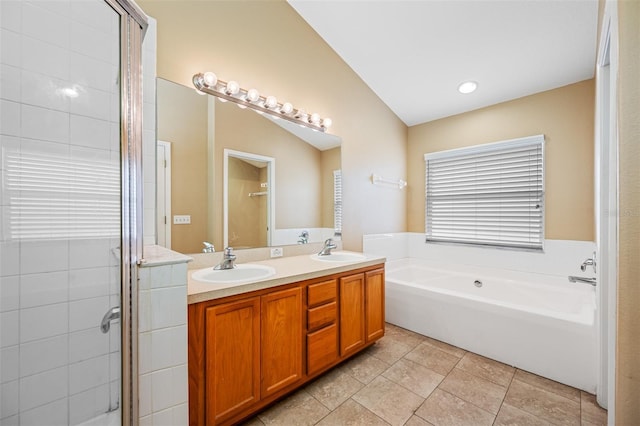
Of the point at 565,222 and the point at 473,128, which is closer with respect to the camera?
the point at 565,222

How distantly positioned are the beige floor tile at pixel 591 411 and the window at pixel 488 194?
4.74 feet

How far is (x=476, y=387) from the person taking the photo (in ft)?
5.97

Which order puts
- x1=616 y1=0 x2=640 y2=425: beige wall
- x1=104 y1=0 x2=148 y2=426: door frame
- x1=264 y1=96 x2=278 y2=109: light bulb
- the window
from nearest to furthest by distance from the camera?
1. x1=616 y1=0 x2=640 y2=425: beige wall
2. x1=104 y1=0 x2=148 y2=426: door frame
3. x1=264 y1=96 x2=278 y2=109: light bulb
4. the window

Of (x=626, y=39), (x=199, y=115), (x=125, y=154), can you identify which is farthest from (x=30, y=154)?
(x=626, y=39)

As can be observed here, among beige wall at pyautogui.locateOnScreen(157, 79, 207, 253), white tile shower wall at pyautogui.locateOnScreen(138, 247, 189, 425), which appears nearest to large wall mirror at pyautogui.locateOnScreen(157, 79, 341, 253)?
beige wall at pyautogui.locateOnScreen(157, 79, 207, 253)

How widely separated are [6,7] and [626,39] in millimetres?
2113

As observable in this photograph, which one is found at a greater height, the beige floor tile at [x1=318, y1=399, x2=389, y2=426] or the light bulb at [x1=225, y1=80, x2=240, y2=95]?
the light bulb at [x1=225, y1=80, x2=240, y2=95]

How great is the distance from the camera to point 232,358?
54.6 inches

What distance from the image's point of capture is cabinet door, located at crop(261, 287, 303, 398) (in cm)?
153

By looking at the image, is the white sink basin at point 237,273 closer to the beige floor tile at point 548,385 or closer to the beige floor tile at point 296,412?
the beige floor tile at point 296,412

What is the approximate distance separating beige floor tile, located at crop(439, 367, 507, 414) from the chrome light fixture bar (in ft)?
7.62

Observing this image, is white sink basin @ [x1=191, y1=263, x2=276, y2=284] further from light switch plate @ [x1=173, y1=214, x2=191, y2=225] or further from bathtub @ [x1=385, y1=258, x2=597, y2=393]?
bathtub @ [x1=385, y1=258, x2=597, y2=393]

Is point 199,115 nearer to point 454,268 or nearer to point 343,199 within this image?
point 343,199

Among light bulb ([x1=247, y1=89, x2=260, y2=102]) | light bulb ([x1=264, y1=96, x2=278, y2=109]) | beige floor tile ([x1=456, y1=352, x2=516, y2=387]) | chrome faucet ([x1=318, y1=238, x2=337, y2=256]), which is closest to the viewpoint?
beige floor tile ([x1=456, y1=352, x2=516, y2=387])
